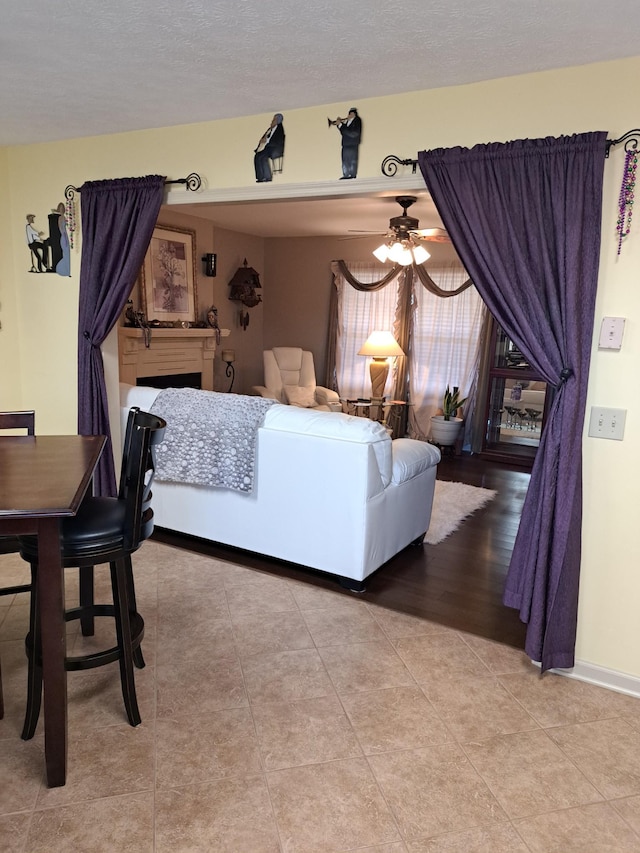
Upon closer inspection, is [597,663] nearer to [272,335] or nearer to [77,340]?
[77,340]

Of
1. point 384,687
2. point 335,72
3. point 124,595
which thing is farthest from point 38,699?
point 335,72

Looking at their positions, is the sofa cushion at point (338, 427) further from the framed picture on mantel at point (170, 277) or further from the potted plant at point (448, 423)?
the potted plant at point (448, 423)

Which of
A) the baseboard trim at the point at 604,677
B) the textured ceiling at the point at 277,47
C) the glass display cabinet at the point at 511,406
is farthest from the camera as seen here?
the glass display cabinet at the point at 511,406

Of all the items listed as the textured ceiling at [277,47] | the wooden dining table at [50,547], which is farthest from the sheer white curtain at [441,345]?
the wooden dining table at [50,547]

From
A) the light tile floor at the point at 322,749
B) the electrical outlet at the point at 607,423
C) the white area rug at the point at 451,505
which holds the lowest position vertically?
the light tile floor at the point at 322,749

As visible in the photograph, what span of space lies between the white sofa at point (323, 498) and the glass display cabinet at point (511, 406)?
9.89 feet

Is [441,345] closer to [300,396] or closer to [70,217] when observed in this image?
[300,396]

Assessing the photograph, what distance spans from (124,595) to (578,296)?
2.09 m

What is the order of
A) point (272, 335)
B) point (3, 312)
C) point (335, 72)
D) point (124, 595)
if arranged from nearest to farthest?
point (124, 595)
point (335, 72)
point (3, 312)
point (272, 335)

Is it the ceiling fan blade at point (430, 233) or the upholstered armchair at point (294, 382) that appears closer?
the ceiling fan blade at point (430, 233)

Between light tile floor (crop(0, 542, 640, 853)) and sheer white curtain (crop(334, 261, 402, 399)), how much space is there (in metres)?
4.94

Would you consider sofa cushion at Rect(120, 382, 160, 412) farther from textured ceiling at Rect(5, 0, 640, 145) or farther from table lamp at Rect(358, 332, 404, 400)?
table lamp at Rect(358, 332, 404, 400)

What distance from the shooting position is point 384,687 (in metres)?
2.52

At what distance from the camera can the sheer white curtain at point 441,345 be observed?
6.85m
